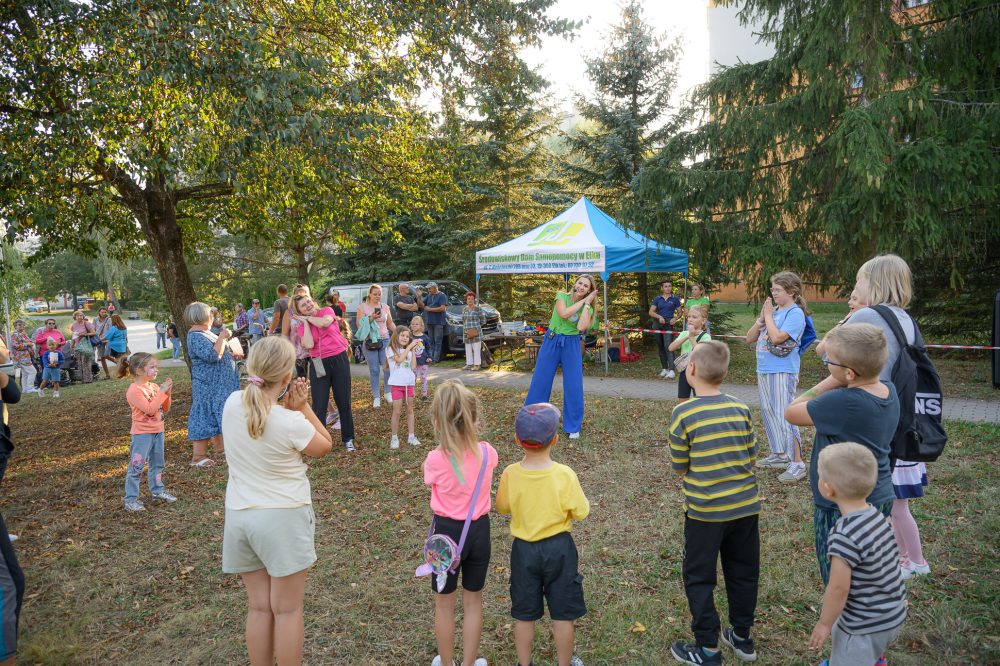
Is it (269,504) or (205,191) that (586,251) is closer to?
(205,191)

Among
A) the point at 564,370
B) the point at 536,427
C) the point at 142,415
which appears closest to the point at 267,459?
the point at 536,427

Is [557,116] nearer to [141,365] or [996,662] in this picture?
[141,365]

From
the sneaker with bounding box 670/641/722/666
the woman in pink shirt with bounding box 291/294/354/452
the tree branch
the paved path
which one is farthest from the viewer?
the tree branch

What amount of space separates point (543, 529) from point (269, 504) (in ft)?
4.07

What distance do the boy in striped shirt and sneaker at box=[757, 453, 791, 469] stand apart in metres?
3.33

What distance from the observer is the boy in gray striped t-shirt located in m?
2.33

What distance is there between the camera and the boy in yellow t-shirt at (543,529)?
275 centimetres

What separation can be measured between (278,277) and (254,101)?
23.6 metres

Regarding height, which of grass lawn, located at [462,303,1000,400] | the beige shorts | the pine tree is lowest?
grass lawn, located at [462,303,1000,400]

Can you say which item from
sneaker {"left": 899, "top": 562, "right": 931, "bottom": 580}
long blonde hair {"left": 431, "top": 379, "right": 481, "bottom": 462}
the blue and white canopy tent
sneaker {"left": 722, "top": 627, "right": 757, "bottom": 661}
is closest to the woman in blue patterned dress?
long blonde hair {"left": 431, "top": 379, "right": 481, "bottom": 462}

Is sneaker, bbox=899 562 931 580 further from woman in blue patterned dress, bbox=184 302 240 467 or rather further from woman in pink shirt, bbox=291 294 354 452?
woman in blue patterned dress, bbox=184 302 240 467

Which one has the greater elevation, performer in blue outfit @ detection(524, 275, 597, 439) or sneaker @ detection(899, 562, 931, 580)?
performer in blue outfit @ detection(524, 275, 597, 439)

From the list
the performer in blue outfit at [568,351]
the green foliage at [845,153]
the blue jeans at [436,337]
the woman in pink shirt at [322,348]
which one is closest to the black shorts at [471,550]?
the performer in blue outfit at [568,351]

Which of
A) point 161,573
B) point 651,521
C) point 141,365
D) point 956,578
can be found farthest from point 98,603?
point 956,578
